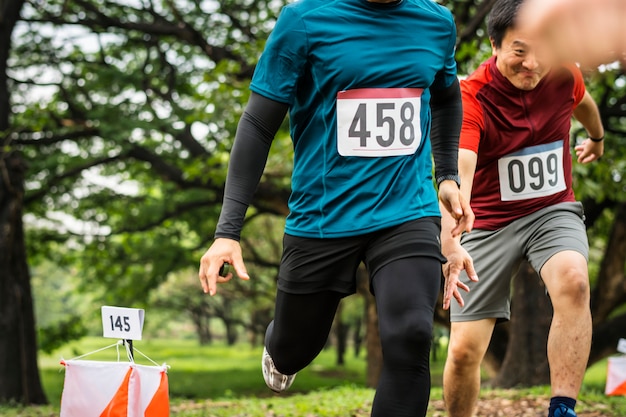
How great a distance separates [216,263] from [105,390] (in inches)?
57.0

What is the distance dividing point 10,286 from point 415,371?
11.8 metres

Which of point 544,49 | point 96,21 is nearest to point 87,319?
point 96,21

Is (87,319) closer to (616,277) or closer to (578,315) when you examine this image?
(616,277)

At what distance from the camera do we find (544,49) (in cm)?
153

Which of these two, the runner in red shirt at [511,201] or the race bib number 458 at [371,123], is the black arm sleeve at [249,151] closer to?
the race bib number 458 at [371,123]

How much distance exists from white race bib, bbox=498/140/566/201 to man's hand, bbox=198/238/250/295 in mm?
1835

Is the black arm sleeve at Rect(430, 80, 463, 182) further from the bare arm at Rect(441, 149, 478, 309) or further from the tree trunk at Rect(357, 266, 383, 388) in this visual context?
the tree trunk at Rect(357, 266, 383, 388)

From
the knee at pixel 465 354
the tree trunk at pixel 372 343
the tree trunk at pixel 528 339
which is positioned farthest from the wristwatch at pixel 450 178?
the tree trunk at pixel 372 343

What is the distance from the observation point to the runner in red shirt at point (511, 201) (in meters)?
4.16

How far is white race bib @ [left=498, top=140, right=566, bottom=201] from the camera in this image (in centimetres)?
438

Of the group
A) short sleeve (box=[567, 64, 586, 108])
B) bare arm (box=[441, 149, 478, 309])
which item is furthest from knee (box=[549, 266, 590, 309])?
short sleeve (box=[567, 64, 586, 108])

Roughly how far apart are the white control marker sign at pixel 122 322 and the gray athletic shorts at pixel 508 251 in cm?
162

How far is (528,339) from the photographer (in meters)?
10.8

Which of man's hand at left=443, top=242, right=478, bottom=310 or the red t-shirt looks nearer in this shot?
man's hand at left=443, top=242, right=478, bottom=310
